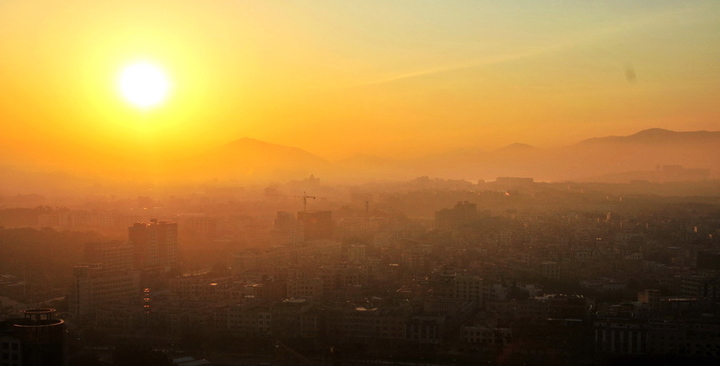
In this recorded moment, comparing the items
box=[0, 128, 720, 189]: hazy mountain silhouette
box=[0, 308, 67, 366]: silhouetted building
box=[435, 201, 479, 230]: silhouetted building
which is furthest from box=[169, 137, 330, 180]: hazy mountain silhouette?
box=[0, 308, 67, 366]: silhouetted building

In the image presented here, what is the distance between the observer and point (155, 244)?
502 inches

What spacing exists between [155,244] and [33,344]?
25.8ft

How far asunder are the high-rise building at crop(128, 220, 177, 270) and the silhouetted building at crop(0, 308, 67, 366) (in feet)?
23.3

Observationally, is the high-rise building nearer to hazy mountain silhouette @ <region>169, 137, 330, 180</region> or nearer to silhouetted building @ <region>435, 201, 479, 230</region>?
silhouetted building @ <region>435, 201, 479, 230</region>

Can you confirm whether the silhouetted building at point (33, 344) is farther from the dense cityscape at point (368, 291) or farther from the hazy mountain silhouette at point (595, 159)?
the hazy mountain silhouette at point (595, 159)

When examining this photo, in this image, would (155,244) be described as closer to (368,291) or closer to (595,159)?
(368,291)

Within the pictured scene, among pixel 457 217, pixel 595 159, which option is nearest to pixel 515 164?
pixel 595 159

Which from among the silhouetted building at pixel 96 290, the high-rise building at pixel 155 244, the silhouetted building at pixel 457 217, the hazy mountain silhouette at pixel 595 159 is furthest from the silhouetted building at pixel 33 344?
the hazy mountain silhouette at pixel 595 159

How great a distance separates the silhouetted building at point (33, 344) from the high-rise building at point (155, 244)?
279 inches

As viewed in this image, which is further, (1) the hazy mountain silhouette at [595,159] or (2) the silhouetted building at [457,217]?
(1) the hazy mountain silhouette at [595,159]

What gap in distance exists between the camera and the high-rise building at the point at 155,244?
40.7ft

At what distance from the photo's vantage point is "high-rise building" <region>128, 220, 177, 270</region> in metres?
12.4

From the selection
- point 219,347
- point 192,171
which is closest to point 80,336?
point 219,347

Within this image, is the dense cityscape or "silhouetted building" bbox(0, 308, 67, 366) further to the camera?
the dense cityscape
